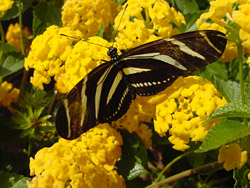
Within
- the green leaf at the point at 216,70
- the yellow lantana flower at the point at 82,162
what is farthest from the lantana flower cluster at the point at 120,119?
the green leaf at the point at 216,70

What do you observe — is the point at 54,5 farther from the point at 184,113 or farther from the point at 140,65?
the point at 184,113

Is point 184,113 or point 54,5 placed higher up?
point 54,5

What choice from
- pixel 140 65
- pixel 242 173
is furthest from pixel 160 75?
pixel 242 173

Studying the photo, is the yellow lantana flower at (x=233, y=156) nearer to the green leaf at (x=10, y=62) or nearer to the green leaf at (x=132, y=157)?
the green leaf at (x=132, y=157)

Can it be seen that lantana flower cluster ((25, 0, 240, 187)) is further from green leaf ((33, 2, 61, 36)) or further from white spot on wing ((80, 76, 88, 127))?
green leaf ((33, 2, 61, 36))

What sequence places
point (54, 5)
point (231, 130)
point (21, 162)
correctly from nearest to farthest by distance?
point (231, 130), point (21, 162), point (54, 5)

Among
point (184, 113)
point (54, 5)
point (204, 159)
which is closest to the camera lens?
point (184, 113)

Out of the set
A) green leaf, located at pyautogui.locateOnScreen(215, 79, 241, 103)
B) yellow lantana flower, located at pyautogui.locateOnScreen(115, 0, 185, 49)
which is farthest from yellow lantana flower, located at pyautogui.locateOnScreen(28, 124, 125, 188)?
green leaf, located at pyautogui.locateOnScreen(215, 79, 241, 103)

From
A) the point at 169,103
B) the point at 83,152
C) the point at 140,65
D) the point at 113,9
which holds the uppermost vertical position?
the point at 113,9
